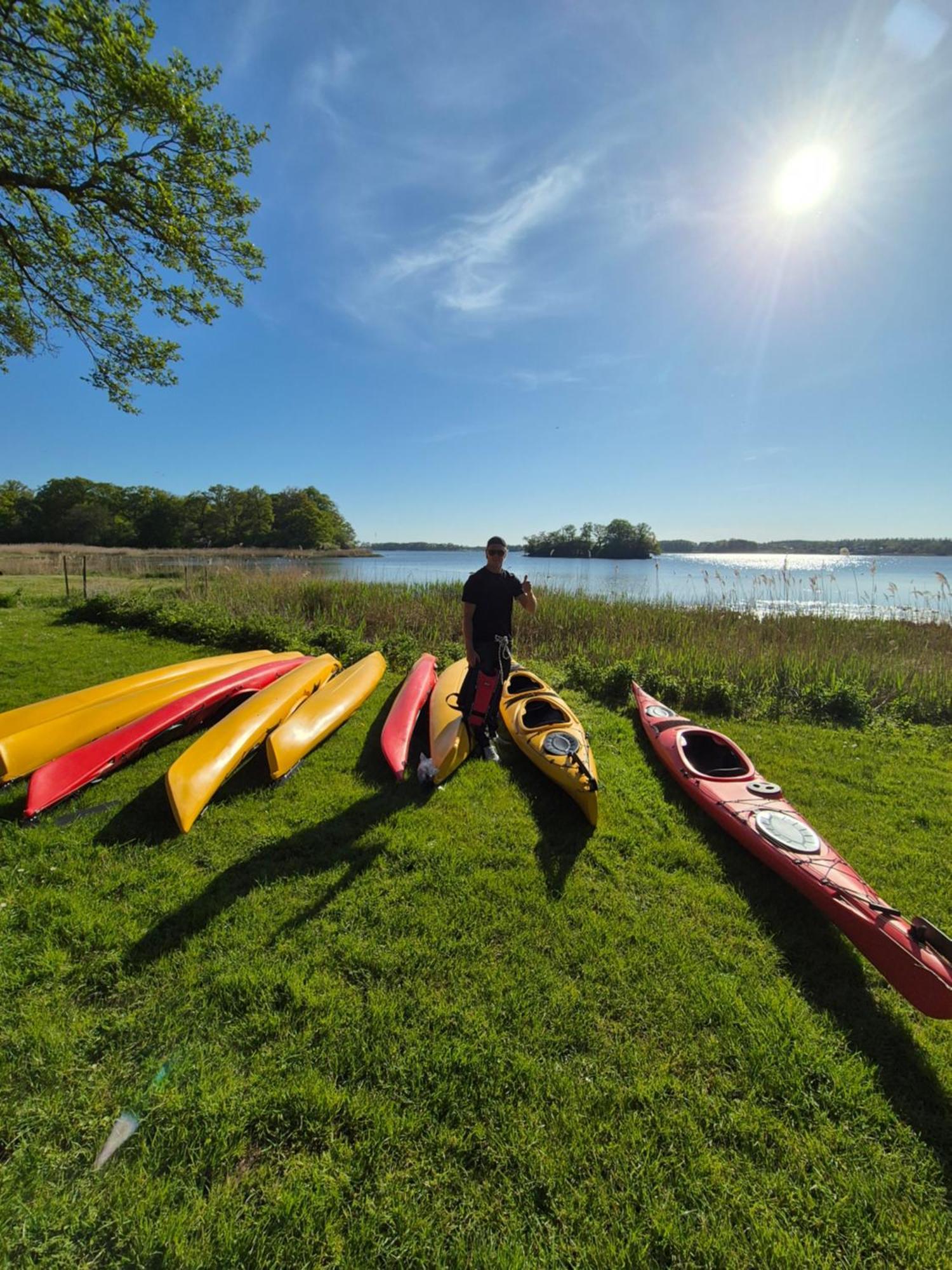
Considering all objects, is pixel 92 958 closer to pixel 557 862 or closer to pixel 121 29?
pixel 557 862

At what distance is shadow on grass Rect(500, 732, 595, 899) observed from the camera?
3172mm

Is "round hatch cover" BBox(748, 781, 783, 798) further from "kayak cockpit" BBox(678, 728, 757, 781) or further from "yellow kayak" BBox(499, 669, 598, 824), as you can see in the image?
"yellow kayak" BBox(499, 669, 598, 824)

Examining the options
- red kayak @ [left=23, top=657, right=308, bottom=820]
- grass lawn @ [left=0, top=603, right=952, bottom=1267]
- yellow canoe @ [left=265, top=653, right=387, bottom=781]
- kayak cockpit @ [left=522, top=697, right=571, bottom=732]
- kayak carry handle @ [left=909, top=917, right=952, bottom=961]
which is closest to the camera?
grass lawn @ [left=0, top=603, right=952, bottom=1267]

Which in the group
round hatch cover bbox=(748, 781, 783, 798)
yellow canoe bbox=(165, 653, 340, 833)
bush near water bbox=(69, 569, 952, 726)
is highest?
bush near water bbox=(69, 569, 952, 726)

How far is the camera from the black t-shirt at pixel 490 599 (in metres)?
4.37

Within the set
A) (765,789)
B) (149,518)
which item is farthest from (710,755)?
(149,518)

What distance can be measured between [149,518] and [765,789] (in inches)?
2555

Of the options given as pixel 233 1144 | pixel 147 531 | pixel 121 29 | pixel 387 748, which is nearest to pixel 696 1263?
pixel 233 1144

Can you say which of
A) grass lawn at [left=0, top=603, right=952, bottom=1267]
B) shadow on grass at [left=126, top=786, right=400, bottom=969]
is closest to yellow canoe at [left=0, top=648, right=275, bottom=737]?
grass lawn at [left=0, top=603, right=952, bottom=1267]

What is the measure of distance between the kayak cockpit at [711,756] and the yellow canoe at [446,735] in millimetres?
2061

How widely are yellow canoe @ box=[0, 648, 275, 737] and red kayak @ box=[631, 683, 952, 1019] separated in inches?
223

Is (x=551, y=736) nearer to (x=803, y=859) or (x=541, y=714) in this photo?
(x=541, y=714)

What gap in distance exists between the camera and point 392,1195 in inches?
61.6

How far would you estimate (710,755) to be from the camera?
4734 mm
